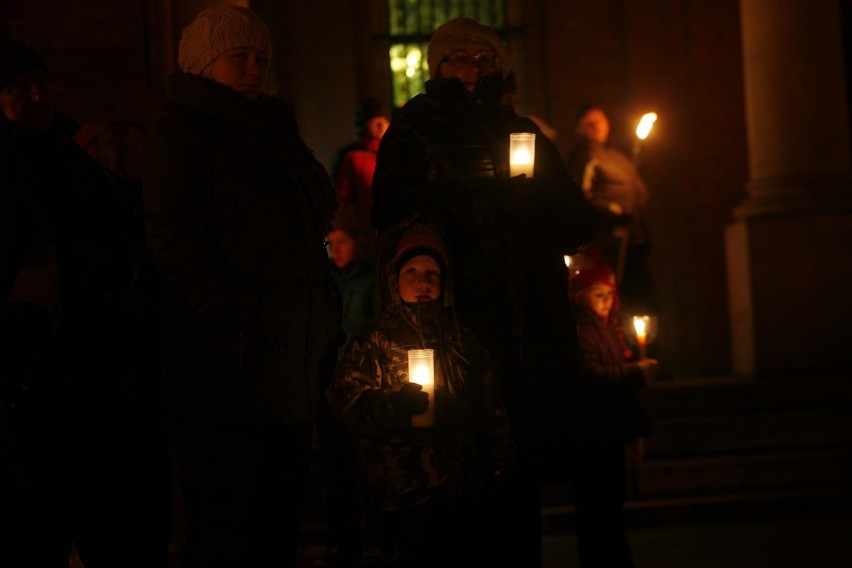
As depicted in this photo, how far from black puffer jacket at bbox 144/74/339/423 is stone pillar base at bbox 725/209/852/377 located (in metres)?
6.20

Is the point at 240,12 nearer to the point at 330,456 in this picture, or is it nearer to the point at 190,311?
the point at 190,311

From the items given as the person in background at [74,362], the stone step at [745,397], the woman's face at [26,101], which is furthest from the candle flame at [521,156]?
the stone step at [745,397]

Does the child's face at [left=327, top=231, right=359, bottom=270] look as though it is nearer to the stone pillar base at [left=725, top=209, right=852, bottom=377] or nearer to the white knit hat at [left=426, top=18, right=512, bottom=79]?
the white knit hat at [left=426, top=18, right=512, bottom=79]

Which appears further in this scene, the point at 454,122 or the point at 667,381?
the point at 667,381

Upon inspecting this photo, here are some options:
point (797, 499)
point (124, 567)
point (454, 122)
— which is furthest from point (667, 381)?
point (124, 567)

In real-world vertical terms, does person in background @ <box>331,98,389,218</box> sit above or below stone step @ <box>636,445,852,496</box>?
above

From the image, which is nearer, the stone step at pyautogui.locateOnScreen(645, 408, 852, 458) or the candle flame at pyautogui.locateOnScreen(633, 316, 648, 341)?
the candle flame at pyautogui.locateOnScreen(633, 316, 648, 341)

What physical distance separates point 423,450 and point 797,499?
4151 mm

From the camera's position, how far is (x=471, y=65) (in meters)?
4.91

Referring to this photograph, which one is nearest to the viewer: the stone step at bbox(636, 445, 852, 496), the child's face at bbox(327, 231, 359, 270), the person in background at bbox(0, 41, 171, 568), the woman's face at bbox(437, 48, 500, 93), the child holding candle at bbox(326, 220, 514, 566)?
the person in background at bbox(0, 41, 171, 568)

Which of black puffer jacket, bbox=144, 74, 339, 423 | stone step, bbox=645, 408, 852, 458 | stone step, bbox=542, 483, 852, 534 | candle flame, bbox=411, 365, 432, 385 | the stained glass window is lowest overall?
stone step, bbox=542, 483, 852, 534

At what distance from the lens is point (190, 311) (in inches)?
148

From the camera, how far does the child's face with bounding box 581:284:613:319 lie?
6172 millimetres

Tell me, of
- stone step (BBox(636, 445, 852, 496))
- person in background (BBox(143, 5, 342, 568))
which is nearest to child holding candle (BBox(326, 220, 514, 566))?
person in background (BBox(143, 5, 342, 568))
